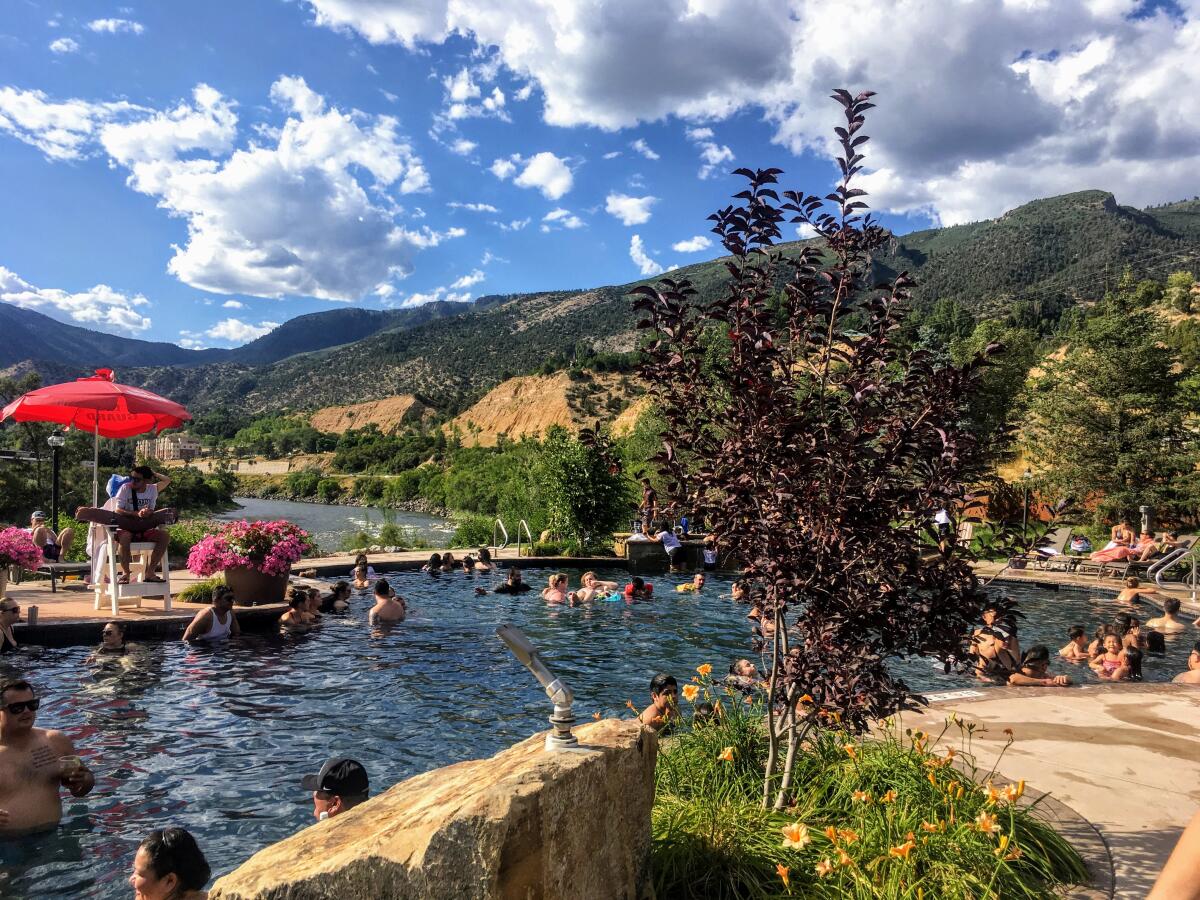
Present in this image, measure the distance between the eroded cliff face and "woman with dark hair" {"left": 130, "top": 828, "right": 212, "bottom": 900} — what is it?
82223 mm

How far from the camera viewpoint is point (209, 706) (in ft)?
26.7

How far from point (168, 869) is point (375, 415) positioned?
12407cm

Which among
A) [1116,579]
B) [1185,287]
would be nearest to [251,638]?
[1116,579]

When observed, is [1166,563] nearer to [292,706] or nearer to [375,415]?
[292,706]

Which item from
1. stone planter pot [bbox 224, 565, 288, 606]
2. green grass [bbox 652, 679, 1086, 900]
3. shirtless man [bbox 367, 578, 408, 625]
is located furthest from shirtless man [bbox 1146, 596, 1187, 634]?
stone planter pot [bbox 224, 565, 288, 606]

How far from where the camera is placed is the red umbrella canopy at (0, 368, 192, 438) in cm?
1084

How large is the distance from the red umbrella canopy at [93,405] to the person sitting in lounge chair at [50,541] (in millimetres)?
3683

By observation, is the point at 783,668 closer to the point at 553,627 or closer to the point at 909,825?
the point at 909,825

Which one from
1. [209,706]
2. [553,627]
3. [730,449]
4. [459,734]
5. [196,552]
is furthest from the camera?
[553,627]

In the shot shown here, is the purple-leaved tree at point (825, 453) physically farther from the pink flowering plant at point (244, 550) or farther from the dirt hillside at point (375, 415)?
the dirt hillside at point (375, 415)

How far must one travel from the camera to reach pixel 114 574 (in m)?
10.6

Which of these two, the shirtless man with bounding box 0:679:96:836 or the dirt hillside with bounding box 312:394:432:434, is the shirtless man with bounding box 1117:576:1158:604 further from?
the dirt hillside with bounding box 312:394:432:434

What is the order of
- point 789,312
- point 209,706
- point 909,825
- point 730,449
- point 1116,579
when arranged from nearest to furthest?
point 909,825 < point 730,449 < point 789,312 < point 209,706 < point 1116,579

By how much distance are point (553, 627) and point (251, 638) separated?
480 centimetres
